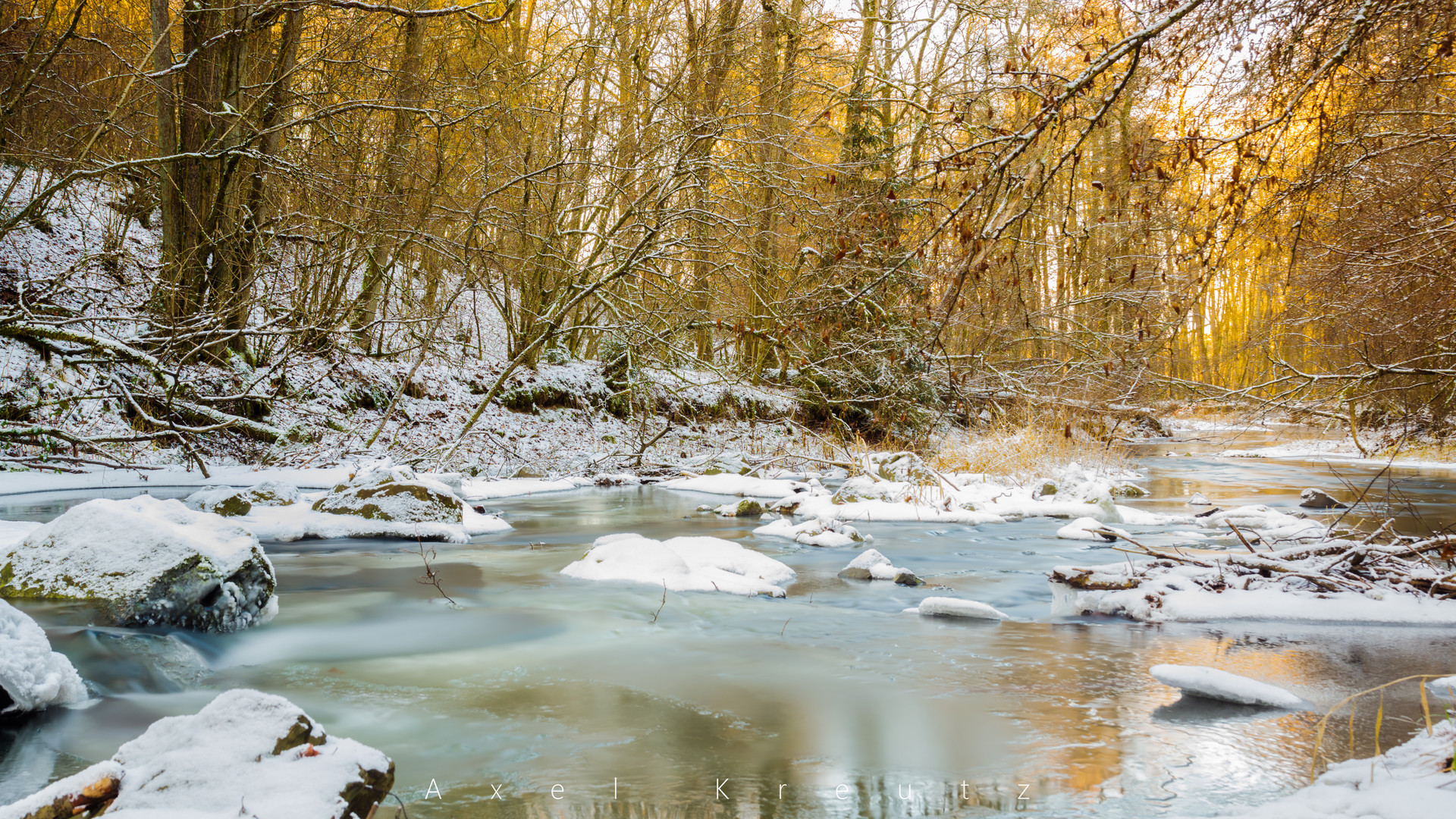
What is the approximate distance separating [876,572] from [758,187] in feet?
29.4

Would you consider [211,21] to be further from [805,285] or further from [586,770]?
[586,770]

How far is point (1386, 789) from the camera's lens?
229 centimetres

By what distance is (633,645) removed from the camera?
450 cm

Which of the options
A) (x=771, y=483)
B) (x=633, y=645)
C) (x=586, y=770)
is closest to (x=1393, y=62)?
(x=633, y=645)

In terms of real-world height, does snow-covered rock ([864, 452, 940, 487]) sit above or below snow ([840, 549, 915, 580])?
above

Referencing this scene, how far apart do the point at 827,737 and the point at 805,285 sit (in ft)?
34.8

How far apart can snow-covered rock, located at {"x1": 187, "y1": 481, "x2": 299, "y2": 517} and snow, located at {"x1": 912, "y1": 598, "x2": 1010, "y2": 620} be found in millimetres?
5487

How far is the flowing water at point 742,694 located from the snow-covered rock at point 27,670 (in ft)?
0.33

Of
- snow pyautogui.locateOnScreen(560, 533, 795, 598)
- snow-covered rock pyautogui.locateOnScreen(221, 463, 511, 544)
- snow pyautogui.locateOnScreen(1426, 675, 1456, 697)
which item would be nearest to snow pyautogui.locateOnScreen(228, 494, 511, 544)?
snow-covered rock pyautogui.locateOnScreen(221, 463, 511, 544)

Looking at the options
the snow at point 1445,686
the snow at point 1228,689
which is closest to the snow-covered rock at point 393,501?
the snow at point 1228,689

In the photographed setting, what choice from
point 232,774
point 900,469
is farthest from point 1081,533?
point 232,774

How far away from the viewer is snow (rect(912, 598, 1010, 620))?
506 cm

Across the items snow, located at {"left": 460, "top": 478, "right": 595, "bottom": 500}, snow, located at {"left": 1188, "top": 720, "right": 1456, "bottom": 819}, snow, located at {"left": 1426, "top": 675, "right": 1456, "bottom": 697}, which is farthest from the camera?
snow, located at {"left": 460, "top": 478, "right": 595, "bottom": 500}

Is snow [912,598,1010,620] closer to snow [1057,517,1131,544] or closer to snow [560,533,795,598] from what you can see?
snow [560,533,795,598]
